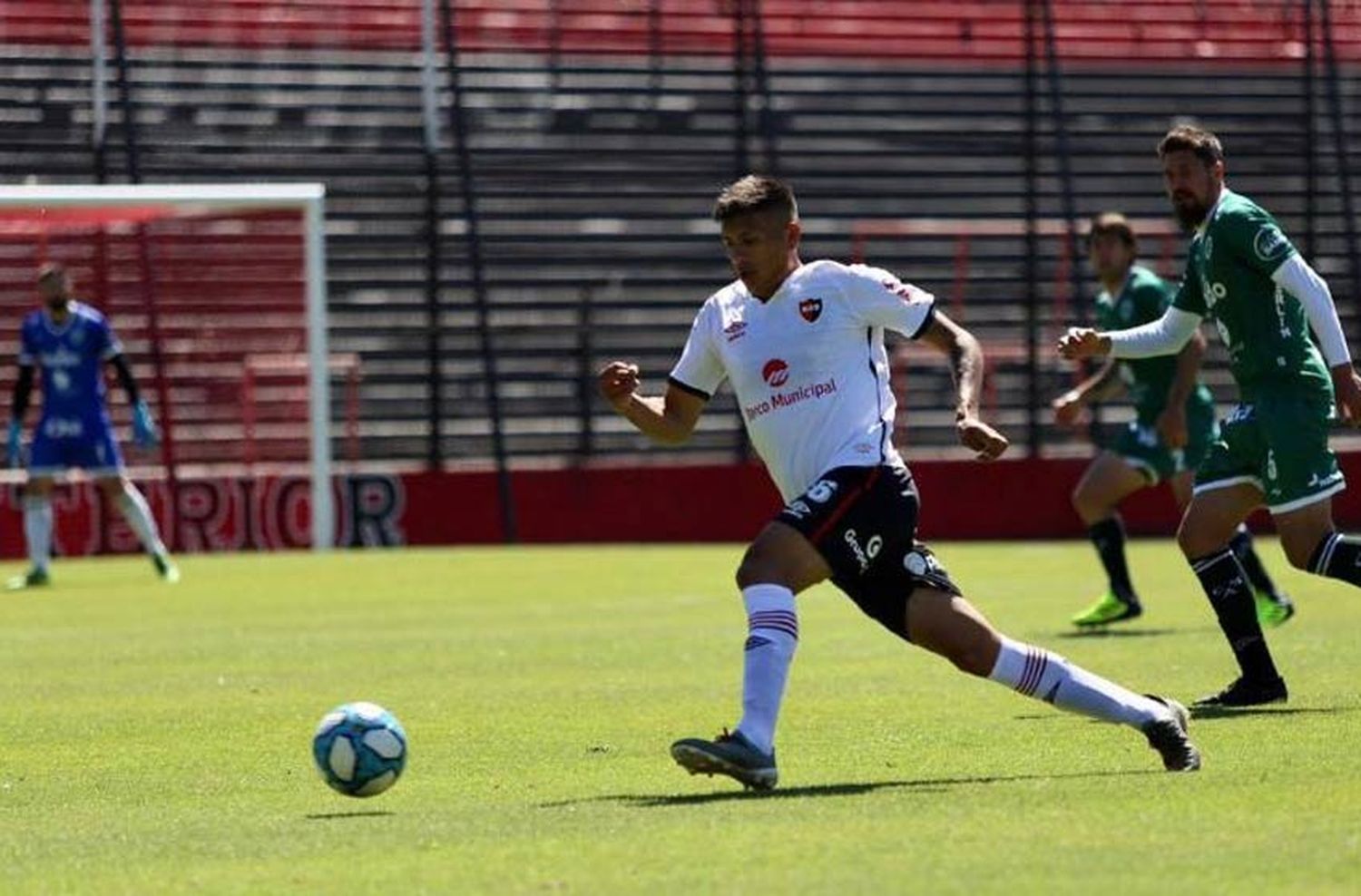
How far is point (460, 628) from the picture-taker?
17.4m

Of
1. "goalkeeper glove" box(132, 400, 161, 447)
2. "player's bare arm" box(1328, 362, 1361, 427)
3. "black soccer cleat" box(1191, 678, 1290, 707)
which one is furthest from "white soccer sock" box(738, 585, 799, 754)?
"goalkeeper glove" box(132, 400, 161, 447)

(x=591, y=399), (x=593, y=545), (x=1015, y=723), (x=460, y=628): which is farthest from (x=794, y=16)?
(x=1015, y=723)

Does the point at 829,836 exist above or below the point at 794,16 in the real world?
below

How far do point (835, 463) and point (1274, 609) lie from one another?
7.03 m

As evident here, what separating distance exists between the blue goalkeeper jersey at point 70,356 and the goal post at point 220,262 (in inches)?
88.6

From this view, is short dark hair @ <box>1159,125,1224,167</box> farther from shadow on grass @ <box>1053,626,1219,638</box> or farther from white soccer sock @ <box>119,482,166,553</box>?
white soccer sock @ <box>119,482,166,553</box>

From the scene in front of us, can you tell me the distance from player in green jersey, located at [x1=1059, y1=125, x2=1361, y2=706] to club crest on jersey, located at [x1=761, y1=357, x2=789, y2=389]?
6.84 ft

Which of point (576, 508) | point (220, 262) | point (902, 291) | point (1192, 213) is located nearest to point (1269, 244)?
point (1192, 213)

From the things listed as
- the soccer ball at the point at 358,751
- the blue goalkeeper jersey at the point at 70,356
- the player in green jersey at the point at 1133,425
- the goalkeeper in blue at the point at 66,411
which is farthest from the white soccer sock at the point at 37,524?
the soccer ball at the point at 358,751

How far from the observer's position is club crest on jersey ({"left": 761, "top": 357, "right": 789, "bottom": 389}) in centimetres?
905

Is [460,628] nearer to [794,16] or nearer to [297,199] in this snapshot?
[297,199]

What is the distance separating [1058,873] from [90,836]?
2982 millimetres

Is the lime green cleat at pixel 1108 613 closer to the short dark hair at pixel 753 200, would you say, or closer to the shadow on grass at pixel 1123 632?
the shadow on grass at pixel 1123 632

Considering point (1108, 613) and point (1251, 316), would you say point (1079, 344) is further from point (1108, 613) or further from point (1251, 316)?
point (1108, 613)
